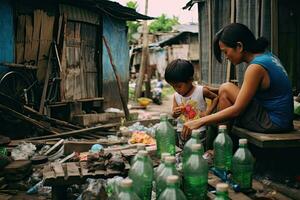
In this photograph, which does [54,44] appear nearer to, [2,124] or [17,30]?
[17,30]

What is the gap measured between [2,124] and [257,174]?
6.39 meters

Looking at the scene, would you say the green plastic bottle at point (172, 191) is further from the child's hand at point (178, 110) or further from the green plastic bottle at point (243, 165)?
the child's hand at point (178, 110)

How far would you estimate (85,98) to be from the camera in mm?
11977

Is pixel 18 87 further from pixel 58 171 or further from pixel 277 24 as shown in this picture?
pixel 277 24

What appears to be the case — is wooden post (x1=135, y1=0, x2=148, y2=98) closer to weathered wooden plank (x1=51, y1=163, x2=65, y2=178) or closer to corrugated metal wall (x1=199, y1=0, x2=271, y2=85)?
corrugated metal wall (x1=199, y1=0, x2=271, y2=85)

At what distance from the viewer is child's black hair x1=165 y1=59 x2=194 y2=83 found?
4547 mm

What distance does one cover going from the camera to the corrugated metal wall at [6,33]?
9.22m

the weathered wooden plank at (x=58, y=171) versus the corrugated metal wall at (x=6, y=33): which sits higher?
the corrugated metal wall at (x=6, y=33)

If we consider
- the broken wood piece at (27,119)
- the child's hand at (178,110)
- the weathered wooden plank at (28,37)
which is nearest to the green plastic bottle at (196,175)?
the child's hand at (178,110)

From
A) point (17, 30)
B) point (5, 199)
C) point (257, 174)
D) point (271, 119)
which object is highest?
point (17, 30)

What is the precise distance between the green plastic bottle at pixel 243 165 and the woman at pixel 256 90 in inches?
17.2

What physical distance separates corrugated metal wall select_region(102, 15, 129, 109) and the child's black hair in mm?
8476

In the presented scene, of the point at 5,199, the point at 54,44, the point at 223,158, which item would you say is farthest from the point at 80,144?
the point at 223,158

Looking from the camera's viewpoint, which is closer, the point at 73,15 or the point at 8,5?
→ the point at 8,5
